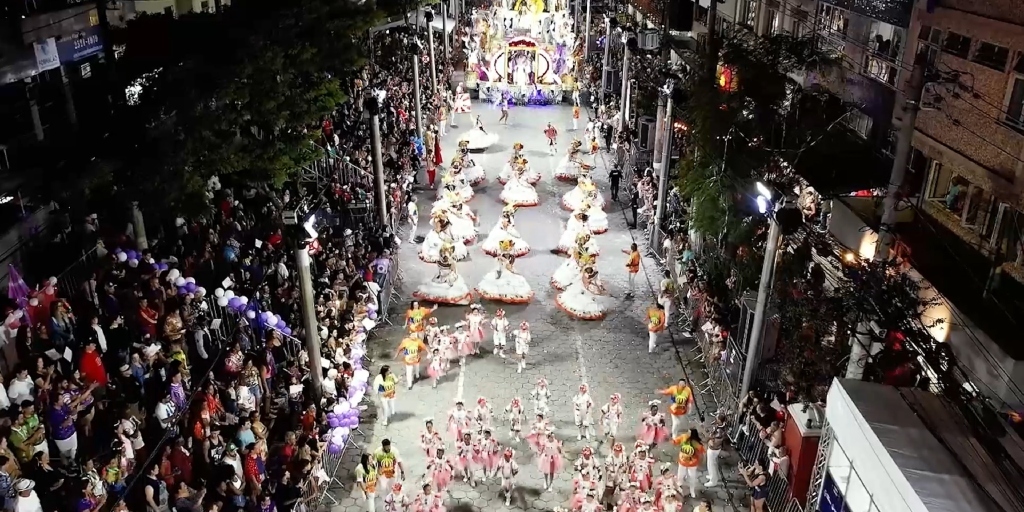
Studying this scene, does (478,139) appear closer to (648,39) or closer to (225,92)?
(648,39)

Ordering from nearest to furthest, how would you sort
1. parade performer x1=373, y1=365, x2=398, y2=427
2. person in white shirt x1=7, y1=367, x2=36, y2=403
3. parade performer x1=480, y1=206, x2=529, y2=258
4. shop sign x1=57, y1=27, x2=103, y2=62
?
1. person in white shirt x1=7, y1=367, x2=36, y2=403
2. shop sign x1=57, y1=27, x2=103, y2=62
3. parade performer x1=373, y1=365, x2=398, y2=427
4. parade performer x1=480, y1=206, x2=529, y2=258

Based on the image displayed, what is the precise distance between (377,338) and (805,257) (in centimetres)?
900

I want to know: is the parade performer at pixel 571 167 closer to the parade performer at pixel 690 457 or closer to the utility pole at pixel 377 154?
the utility pole at pixel 377 154

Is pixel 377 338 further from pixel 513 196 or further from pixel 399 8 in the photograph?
pixel 399 8

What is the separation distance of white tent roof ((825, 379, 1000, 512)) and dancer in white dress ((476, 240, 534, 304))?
399 inches

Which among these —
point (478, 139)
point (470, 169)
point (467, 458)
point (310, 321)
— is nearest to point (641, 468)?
point (467, 458)

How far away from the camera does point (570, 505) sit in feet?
40.9

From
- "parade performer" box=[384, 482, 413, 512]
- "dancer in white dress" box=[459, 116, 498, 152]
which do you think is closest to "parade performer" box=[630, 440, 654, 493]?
"parade performer" box=[384, 482, 413, 512]

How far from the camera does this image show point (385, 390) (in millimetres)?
14359

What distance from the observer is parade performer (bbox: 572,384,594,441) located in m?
14.1

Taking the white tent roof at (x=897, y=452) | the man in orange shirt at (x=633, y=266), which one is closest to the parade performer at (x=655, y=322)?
the man in orange shirt at (x=633, y=266)

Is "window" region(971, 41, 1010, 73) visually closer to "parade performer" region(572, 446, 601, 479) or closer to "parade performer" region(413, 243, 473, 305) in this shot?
"parade performer" region(572, 446, 601, 479)

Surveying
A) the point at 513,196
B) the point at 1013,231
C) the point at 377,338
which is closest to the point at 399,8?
the point at 513,196

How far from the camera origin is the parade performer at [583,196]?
23828 millimetres
